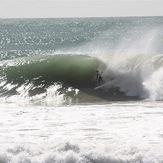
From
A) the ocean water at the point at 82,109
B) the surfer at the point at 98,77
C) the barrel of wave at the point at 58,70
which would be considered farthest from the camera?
the barrel of wave at the point at 58,70

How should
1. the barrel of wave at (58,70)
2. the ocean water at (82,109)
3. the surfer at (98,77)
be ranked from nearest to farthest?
1. the ocean water at (82,109)
2. the surfer at (98,77)
3. the barrel of wave at (58,70)

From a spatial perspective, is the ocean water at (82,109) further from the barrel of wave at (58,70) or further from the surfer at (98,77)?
the surfer at (98,77)

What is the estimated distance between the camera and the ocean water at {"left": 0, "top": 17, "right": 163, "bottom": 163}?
8.42 meters

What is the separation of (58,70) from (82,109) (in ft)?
23.2

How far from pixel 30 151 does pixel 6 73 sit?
12.5 metres

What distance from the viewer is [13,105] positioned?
47.7ft

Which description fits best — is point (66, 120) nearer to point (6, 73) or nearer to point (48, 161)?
point (48, 161)

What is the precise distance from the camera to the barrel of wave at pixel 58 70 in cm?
1869

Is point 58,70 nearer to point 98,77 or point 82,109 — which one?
point 98,77

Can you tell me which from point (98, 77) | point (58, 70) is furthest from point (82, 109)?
point (58, 70)

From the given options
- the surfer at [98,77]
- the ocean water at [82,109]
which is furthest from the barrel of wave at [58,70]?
the surfer at [98,77]

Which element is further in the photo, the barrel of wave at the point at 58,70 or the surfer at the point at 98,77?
the barrel of wave at the point at 58,70

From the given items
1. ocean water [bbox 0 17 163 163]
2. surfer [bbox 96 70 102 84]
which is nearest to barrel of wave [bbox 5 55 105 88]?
ocean water [bbox 0 17 163 163]

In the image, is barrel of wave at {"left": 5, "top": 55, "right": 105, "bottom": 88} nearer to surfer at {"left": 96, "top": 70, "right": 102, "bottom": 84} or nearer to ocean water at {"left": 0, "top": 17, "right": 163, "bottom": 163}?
ocean water at {"left": 0, "top": 17, "right": 163, "bottom": 163}
